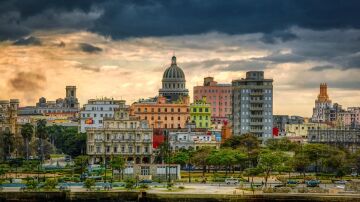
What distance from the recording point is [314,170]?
171000 millimetres

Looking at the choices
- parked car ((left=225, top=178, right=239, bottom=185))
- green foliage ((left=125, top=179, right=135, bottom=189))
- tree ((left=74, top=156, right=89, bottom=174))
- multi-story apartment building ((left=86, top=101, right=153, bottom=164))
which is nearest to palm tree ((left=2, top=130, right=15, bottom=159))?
multi-story apartment building ((left=86, top=101, right=153, bottom=164))

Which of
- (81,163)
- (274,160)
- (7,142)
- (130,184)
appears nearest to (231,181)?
(274,160)

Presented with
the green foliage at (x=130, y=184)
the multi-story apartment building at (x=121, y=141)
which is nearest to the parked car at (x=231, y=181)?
the green foliage at (x=130, y=184)

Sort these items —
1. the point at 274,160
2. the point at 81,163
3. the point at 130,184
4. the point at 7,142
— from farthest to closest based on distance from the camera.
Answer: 1. the point at 7,142
2. the point at 81,163
3. the point at 274,160
4. the point at 130,184

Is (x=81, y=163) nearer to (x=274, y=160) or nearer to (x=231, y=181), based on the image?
(x=231, y=181)

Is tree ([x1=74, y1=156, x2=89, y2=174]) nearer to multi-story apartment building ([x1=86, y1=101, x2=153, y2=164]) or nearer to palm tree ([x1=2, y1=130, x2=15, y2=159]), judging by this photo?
multi-story apartment building ([x1=86, y1=101, x2=153, y2=164])

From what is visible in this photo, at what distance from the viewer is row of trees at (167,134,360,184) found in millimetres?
149500

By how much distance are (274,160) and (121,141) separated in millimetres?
49637

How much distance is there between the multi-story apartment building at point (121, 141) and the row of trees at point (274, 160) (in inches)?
433

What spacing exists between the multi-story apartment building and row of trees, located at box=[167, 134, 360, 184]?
10995mm

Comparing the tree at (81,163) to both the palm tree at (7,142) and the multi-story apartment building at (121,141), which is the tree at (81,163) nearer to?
the multi-story apartment building at (121,141)

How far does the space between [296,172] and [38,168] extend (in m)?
44.7

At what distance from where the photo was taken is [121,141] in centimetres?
18488

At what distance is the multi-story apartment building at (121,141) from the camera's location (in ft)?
604
